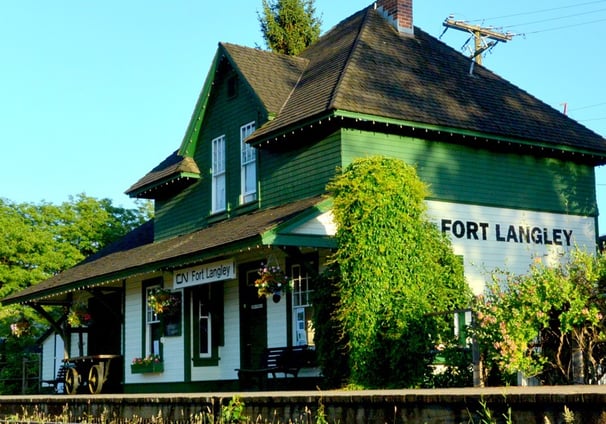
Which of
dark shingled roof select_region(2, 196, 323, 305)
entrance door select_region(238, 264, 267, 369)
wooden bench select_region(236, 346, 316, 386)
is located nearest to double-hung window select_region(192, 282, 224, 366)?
entrance door select_region(238, 264, 267, 369)

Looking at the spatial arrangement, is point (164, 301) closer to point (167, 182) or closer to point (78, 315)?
point (167, 182)

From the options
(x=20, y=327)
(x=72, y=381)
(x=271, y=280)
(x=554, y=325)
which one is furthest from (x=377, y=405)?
(x=20, y=327)

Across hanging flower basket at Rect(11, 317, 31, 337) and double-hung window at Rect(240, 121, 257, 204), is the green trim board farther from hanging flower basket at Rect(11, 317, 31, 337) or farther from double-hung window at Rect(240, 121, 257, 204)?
hanging flower basket at Rect(11, 317, 31, 337)

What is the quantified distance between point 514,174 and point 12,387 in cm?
2292

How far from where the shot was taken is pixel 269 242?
15.8 m

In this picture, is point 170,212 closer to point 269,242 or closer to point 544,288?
point 269,242

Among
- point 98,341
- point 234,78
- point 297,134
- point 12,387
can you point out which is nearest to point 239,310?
point 297,134

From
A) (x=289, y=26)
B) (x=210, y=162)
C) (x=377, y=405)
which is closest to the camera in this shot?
(x=377, y=405)

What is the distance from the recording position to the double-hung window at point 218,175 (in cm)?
2175

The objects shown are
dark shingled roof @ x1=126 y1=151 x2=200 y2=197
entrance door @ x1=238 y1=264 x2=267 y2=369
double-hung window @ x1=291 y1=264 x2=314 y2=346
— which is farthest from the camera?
dark shingled roof @ x1=126 y1=151 x2=200 y2=197

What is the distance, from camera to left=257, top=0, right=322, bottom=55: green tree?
35875 mm

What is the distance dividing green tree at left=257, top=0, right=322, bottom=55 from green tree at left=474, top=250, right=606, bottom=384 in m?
25.3

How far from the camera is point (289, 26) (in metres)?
36.1

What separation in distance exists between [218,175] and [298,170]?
364 cm
